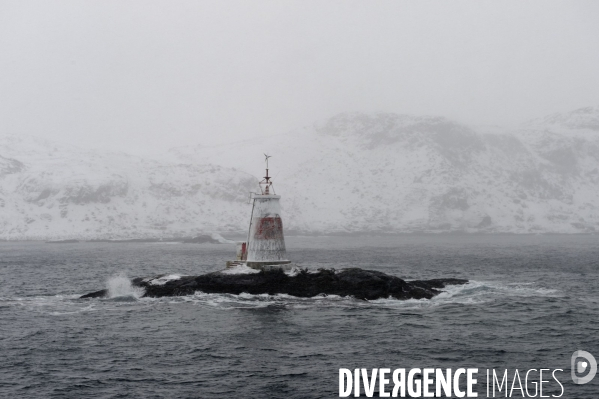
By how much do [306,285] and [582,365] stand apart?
2225 centimetres

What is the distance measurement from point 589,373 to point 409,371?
25.6 ft

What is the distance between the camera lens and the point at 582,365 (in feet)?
92.5

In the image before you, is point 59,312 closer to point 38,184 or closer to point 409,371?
point 409,371

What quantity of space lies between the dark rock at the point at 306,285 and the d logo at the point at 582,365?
17156mm

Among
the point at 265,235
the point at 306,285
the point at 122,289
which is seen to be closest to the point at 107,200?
the point at 122,289

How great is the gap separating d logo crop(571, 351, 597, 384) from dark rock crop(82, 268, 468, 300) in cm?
1716

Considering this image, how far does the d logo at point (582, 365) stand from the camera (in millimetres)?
26245

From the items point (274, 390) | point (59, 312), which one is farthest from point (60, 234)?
point (274, 390)

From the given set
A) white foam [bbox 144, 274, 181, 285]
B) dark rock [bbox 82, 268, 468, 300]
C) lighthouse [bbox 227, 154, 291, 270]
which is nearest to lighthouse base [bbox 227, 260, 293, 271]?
lighthouse [bbox 227, 154, 291, 270]

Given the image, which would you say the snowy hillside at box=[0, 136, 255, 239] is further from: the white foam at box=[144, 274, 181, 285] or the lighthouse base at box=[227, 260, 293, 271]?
the lighthouse base at box=[227, 260, 293, 271]

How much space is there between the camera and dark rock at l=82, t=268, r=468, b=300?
1822 inches

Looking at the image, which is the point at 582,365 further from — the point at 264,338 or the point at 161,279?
the point at 161,279

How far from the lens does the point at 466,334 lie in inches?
1346

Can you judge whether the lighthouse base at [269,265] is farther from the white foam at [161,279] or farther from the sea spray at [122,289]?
the sea spray at [122,289]
